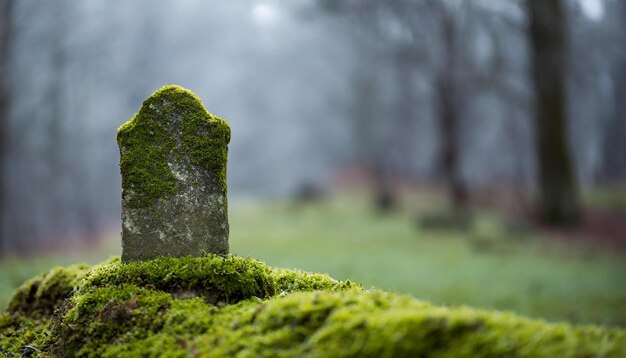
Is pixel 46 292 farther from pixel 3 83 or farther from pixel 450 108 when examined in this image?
pixel 450 108

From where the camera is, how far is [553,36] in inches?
722

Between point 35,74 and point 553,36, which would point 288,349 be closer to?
point 553,36

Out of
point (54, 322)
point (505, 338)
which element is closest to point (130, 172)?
point (54, 322)

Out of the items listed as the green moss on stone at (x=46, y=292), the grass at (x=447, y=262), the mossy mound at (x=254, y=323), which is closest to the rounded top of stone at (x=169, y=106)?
the mossy mound at (x=254, y=323)

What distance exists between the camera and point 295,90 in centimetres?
5347

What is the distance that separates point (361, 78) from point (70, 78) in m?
21.6

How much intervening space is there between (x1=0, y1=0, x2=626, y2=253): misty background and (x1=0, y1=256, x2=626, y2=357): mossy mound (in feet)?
48.3

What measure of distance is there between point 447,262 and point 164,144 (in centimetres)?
1208

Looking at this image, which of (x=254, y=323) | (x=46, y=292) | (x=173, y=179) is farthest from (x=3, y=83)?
(x=254, y=323)

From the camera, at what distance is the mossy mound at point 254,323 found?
2328mm

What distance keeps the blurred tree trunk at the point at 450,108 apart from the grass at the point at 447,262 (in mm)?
1611

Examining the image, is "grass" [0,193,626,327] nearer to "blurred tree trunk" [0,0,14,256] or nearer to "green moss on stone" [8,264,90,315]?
"green moss on stone" [8,264,90,315]

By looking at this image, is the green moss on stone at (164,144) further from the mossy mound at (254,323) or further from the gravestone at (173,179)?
the mossy mound at (254,323)

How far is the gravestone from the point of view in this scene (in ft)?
12.8
